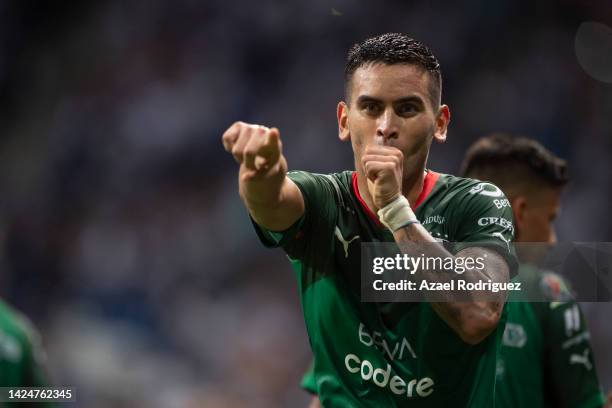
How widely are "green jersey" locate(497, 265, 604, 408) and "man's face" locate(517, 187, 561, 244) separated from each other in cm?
55

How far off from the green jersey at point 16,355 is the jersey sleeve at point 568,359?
134 inches

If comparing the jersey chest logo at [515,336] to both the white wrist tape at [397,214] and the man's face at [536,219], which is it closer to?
the man's face at [536,219]

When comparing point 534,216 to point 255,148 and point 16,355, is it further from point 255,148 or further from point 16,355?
point 16,355

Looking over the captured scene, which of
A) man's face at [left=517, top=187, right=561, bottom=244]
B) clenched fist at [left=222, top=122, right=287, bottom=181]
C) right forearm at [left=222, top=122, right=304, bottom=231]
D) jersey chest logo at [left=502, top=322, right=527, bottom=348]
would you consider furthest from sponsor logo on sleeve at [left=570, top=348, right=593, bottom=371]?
clenched fist at [left=222, top=122, right=287, bottom=181]

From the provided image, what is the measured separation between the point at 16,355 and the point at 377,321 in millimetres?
1538

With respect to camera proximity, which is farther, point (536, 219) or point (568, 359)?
point (536, 219)

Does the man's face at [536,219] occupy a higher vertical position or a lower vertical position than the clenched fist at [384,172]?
higher

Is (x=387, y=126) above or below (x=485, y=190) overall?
above

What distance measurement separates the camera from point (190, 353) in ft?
26.8

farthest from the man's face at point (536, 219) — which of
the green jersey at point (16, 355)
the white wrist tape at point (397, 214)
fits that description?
the green jersey at point (16, 355)

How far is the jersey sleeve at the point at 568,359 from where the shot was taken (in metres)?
5.07


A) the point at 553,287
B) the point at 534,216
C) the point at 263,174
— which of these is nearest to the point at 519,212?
the point at 534,216

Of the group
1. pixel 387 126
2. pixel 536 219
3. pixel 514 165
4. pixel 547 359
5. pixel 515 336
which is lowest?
pixel 547 359

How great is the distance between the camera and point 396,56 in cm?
358
